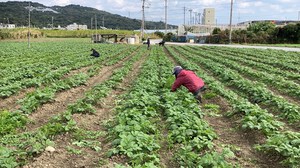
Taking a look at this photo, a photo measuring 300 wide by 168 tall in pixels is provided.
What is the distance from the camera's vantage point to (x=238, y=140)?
6988 mm

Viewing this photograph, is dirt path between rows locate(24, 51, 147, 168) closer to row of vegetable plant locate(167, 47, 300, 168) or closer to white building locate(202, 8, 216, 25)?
row of vegetable plant locate(167, 47, 300, 168)

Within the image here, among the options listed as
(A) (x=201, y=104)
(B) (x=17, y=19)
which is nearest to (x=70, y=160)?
(A) (x=201, y=104)

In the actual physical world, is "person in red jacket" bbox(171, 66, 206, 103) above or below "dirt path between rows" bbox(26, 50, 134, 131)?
above

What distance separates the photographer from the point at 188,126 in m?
6.76

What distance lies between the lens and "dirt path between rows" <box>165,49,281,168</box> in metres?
5.82

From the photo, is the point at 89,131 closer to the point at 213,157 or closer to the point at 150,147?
the point at 150,147

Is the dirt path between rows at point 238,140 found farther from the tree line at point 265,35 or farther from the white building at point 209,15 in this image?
the white building at point 209,15

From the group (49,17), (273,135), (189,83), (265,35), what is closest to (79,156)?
(273,135)

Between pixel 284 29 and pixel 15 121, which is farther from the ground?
pixel 284 29

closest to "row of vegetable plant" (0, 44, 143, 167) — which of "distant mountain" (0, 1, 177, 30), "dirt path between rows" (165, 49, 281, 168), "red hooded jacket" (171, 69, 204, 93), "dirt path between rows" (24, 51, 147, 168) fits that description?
"dirt path between rows" (24, 51, 147, 168)

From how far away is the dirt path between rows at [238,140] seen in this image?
5.82 metres

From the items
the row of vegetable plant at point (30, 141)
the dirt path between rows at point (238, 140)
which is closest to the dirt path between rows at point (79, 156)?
the row of vegetable plant at point (30, 141)

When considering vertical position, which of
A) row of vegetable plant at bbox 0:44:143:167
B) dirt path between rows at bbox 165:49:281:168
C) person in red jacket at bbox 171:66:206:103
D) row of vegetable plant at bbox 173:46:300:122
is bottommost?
dirt path between rows at bbox 165:49:281:168

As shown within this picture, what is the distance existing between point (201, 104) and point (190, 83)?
74cm
